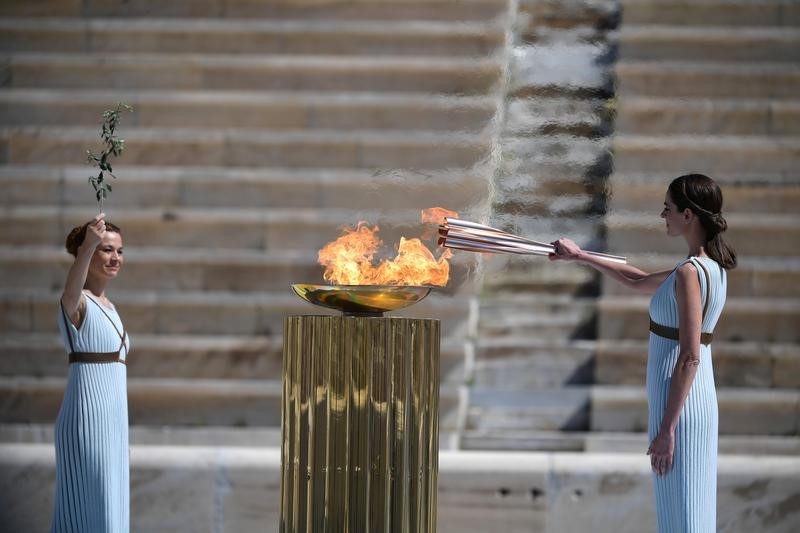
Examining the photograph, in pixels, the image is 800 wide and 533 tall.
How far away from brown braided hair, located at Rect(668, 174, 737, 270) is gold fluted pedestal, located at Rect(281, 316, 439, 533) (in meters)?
1.06

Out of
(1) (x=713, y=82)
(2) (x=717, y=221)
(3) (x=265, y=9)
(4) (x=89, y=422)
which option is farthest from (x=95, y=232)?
(1) (x=713, y=82)

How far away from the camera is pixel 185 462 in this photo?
21.3 feet

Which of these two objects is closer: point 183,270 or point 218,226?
point 183,270

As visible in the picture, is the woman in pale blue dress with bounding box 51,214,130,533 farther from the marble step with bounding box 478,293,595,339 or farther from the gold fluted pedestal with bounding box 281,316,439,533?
the marble step with bounding box 478,293,595,339

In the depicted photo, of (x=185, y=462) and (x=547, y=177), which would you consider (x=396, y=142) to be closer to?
(x=547, y=177)

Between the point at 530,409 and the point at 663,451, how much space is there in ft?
9.30

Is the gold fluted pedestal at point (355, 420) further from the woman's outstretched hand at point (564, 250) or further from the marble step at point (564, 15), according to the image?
the marble step at point (564, 15)

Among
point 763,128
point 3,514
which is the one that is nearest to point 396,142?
point 763,128

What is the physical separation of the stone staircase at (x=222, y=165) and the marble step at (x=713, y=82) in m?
1.07

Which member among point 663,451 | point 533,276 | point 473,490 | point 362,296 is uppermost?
point 362,296

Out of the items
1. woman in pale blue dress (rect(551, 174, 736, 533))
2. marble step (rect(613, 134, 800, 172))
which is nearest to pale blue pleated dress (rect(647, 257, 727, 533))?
woman in pale blue dress (rect(551, 174, 736, 533))

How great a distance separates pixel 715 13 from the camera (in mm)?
9141

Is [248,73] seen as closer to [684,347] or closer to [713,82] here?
[713,82]

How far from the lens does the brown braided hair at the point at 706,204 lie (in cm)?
438
